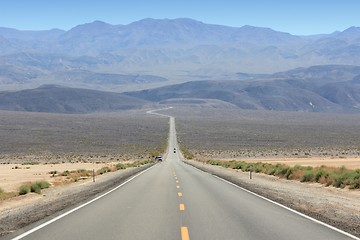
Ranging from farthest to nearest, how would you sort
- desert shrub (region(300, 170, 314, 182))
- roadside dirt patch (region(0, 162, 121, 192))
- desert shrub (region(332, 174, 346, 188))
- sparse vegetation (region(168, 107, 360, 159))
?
1. sparse vegetation (region(168, 107, 360, 159))
2. roadside dirt patch (region(0, 162, 121, 192))
3. desert shrub (region(300, 170, 314, 182))
4. desert shrub (region(332, 174, 346, 188))

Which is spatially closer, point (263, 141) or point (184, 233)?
point (184, 233)

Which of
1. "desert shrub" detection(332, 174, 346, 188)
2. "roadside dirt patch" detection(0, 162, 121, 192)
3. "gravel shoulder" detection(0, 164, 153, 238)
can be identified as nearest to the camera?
"gravel shoulder" detection(0, 164, 153, 238)

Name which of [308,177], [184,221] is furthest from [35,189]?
[308,177]

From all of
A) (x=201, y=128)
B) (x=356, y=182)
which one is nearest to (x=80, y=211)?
(x=356, y=182)

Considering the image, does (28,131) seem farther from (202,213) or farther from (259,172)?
(202,213)

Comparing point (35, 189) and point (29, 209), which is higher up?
point (29, 209)

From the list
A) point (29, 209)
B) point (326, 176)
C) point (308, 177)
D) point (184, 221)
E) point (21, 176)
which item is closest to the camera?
point (184, 221)

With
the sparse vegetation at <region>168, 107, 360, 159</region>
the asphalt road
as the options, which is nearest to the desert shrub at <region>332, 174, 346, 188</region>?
the asphalt road

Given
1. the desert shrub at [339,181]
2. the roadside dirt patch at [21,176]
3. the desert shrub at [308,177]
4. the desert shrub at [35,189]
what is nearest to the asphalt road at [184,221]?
the desert shrub at [35,189]

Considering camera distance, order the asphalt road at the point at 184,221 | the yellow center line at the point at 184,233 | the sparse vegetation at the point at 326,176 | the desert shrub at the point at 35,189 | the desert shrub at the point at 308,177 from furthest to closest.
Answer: the desert shrub at the point at 308,177, the sparse vegetation at the point at 326,176, the desert shrub at the point at 35,189, the asphalt road at the point at 184,221, the yellow center line at the point at 184,233

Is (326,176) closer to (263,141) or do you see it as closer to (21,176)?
(21,176)

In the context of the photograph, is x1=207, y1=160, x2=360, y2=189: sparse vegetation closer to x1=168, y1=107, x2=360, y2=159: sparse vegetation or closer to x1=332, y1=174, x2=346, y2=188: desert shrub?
x1=332, y1=174, x2=346, y2=188: desert shrub

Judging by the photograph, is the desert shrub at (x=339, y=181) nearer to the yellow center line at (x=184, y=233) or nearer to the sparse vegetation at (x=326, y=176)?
the sparse vegetation at (x=326, y=176)

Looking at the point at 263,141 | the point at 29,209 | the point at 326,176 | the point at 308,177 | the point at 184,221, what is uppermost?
the point at 29,209
